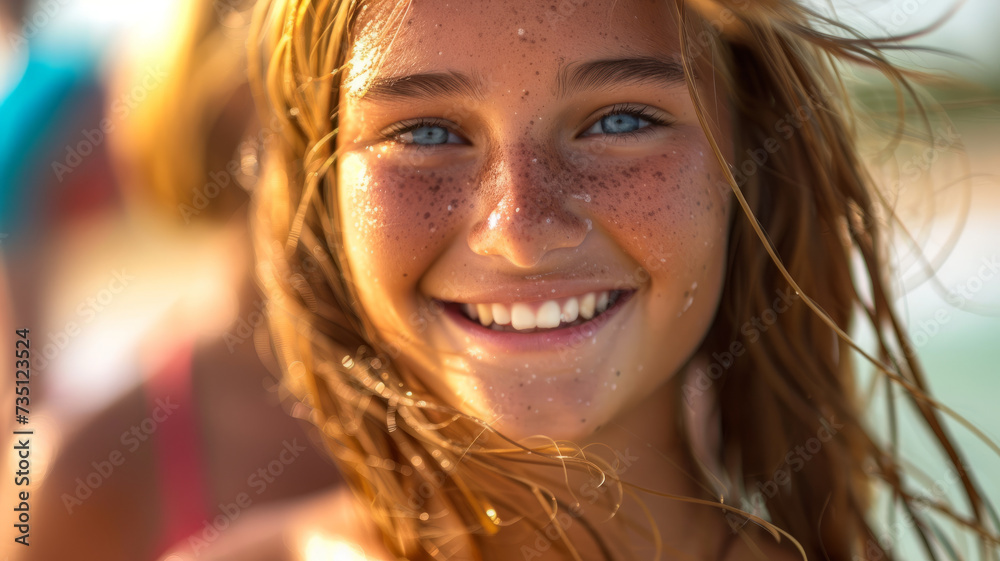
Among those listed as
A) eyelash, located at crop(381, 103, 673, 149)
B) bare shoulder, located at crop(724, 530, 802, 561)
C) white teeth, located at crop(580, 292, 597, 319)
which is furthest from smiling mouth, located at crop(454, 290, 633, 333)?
bare shoulder, located at crop(724, 530, 802, 561)

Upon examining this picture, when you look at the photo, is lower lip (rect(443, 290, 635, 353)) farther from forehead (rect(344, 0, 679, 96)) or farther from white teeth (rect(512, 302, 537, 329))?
forehead (rect(344, 0, 679, 96))

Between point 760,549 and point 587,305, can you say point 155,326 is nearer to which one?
point 587,305

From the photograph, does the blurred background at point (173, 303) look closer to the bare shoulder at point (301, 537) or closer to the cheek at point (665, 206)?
the bare shoulder at point (301, 537)

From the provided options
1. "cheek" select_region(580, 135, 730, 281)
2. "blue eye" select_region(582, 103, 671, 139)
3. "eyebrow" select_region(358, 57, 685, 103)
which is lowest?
"cheek" select_region(580, 135, 730, 281)

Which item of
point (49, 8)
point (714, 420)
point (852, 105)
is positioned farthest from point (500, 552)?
point (49, 8)

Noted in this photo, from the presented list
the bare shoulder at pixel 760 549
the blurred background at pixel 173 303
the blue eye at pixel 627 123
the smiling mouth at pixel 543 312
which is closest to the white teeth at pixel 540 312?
the smiling mouth at pixel 543 312

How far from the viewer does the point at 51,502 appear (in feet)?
4.90

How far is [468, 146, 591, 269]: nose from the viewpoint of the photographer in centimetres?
80

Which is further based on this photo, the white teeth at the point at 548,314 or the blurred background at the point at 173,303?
the blurred background at the point at 173,303

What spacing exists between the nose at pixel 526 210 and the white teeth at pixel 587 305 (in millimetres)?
81

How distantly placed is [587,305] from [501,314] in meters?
0.10

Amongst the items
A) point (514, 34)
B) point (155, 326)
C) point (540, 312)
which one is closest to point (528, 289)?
point (540, 312)

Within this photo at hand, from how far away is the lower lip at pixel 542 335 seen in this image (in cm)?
87

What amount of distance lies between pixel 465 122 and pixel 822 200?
1.59ft
